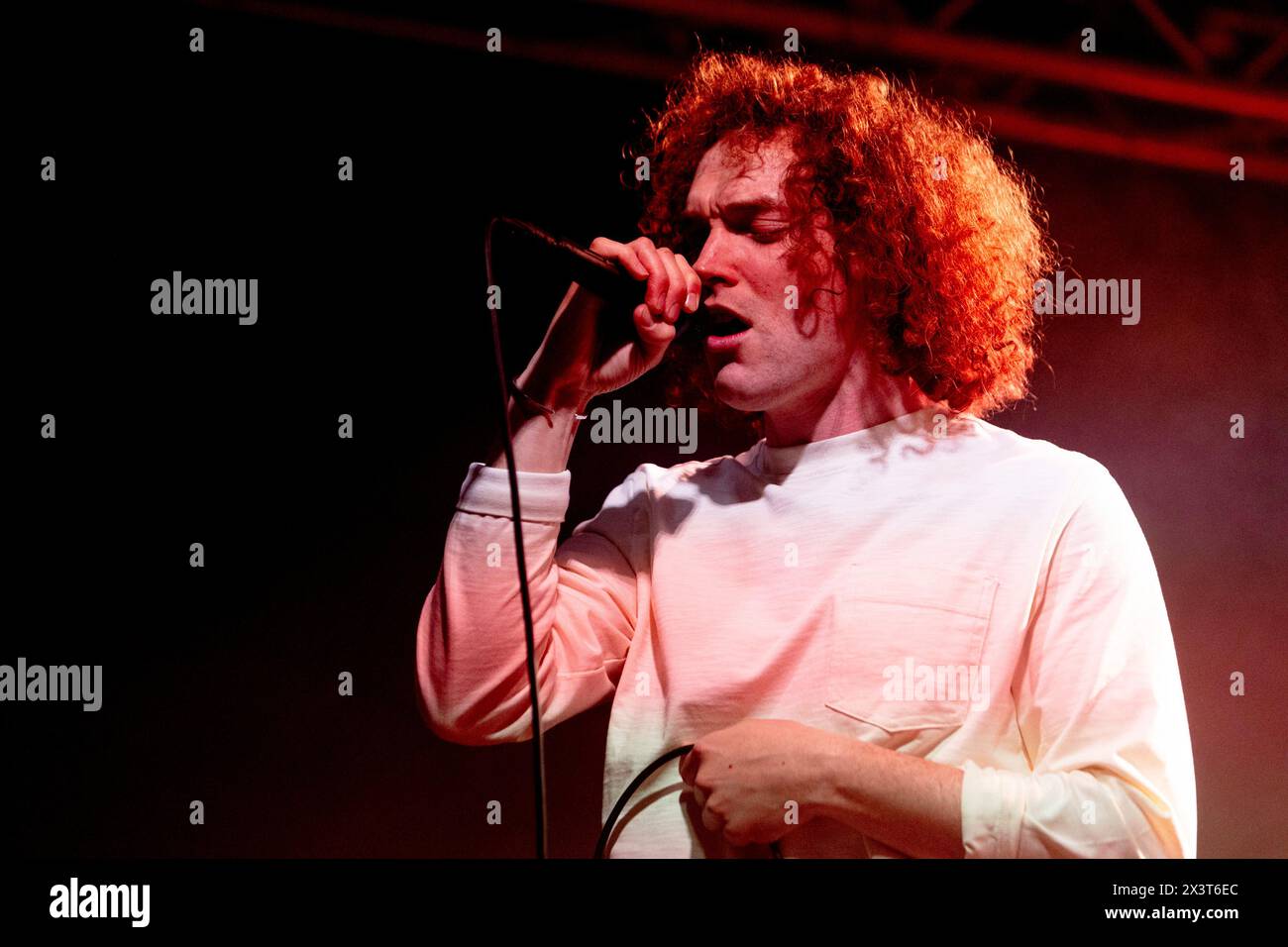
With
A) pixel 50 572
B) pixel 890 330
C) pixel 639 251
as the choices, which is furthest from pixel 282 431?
pixel 890 330

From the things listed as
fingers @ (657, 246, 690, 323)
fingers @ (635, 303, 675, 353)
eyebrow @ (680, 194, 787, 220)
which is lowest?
fingers @ (635, 303, 675, 353)

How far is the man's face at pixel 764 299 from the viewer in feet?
4.85

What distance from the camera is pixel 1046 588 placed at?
130 centimetres

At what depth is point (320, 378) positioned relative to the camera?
70.9 inches

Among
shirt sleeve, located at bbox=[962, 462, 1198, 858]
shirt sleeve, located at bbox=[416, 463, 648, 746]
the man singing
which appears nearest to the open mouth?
the man singing

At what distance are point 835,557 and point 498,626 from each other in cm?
42

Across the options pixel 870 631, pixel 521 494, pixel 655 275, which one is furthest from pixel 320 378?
pixel 870 631

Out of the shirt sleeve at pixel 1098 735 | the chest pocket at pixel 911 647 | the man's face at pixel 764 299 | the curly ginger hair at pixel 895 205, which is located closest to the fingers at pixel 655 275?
the man's face at pixel 764 299

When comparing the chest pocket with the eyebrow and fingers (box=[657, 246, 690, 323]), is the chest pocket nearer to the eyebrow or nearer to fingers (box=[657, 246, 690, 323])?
fingers (box=[657, 246, 690, 323])

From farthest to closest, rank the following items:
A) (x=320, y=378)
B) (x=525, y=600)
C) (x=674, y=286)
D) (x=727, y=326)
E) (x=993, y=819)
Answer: (x=320, y=378)
(x=727, y=326)
(x=674, y=286)
(x=525, y=600)
(x=993, y=819)

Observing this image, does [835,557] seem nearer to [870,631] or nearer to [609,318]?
[870,631]

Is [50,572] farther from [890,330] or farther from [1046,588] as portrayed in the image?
[1046,588]

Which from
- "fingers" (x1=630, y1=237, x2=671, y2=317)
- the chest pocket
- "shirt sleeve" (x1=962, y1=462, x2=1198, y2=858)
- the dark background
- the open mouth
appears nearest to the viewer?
"shirt sleeve" (x1=962, y1=462, x2=1198, y2=858)

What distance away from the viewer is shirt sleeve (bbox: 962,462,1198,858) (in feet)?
3.88
